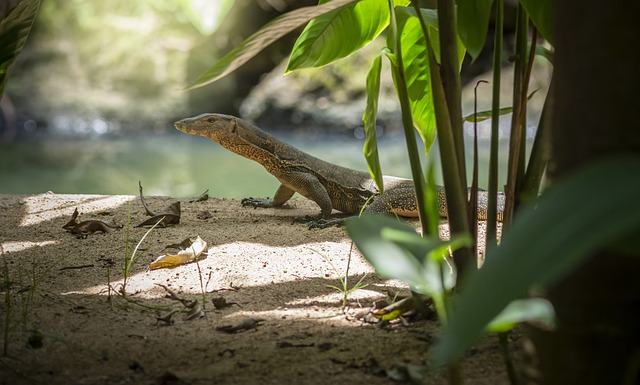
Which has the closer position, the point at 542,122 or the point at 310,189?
the point at 542,122

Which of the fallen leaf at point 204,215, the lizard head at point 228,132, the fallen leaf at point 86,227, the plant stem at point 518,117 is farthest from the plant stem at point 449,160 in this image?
the lizard head at point 228,132

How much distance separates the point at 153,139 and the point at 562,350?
12012mm

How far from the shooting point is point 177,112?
13625 mm

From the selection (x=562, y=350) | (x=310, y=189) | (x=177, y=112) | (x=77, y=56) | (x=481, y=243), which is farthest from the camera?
(x=77, y=56)

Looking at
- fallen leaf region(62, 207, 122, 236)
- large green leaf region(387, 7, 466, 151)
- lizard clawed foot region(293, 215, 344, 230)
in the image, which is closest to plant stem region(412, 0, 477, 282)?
large green leaf region(387, 7, 466, 151)

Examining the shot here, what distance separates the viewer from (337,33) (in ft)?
8.73

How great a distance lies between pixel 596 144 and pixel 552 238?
0.31m

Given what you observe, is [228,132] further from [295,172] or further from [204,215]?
[204,215]

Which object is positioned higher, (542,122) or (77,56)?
(77,56)

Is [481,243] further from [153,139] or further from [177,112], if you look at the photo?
[177,112]

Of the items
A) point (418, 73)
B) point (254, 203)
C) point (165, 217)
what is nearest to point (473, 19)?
point (418, 73)

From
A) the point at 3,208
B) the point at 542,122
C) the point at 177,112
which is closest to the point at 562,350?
the point at 542,122

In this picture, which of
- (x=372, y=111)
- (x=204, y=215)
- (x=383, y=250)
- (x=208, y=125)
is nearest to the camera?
(x=383, y=250)


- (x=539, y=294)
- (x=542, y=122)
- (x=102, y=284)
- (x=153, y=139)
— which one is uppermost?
(x=153, y=139)
